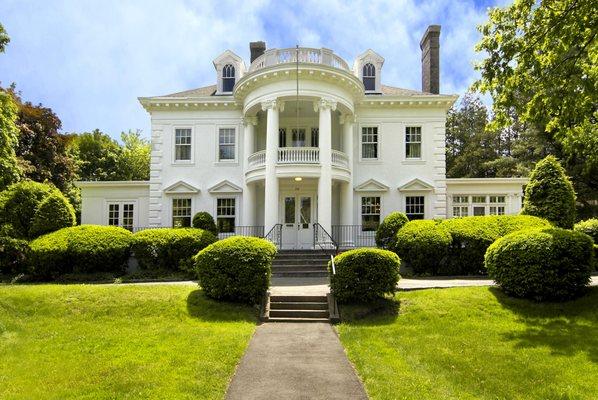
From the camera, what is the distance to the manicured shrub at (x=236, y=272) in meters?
11.9

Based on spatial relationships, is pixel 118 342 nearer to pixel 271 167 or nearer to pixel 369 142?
pixel 271 167

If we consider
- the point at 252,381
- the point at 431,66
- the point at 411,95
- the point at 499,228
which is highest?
the point at 431,66

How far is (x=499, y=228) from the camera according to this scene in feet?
53.9

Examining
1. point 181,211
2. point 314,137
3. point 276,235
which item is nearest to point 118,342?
point 276,235

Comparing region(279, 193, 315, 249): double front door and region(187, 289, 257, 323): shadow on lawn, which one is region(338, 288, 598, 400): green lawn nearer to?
region(187, 289, 257, 323): shadow on lawn

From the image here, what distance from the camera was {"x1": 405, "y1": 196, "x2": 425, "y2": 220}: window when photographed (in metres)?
23.0

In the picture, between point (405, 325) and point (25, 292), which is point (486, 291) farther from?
point (25, 292)

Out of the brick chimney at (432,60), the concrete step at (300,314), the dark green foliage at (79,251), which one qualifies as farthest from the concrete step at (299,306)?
the brick chimney at (432,60)

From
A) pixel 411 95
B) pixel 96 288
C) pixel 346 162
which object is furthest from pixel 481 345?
pixel 411 95

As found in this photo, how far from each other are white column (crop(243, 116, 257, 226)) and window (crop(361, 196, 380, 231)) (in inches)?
216

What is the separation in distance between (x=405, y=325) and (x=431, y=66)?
1865cm

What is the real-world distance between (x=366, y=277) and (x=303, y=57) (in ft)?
39.4

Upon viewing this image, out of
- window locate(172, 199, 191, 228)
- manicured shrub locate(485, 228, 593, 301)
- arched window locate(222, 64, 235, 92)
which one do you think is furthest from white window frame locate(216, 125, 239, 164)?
manicured shrub locate(485, 228, 593, 301)

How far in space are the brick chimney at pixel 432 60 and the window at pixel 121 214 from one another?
Answer: 57.1 ft
